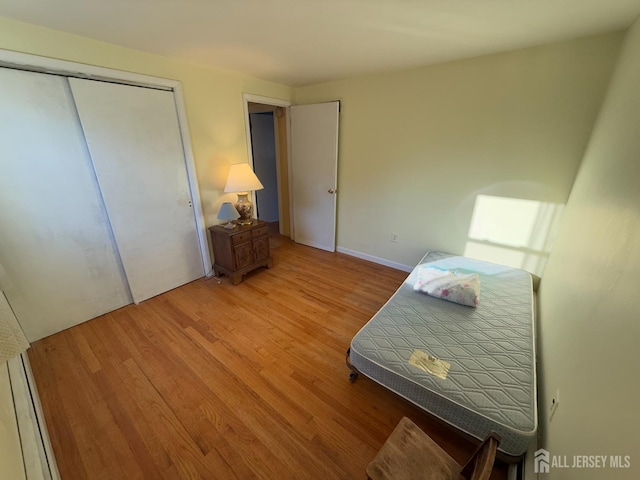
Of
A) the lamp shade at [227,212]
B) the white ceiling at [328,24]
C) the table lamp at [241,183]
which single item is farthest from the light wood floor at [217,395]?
the white ceiling at [328,24]

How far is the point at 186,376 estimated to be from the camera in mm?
1700

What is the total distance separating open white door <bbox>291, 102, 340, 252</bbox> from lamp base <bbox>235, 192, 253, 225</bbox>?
1014 millimetres

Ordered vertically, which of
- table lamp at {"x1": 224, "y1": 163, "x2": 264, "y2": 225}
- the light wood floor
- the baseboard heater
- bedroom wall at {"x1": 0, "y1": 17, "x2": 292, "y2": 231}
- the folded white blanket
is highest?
bedroom wall at {"x1": 0, "y1": 17, "x2": 292, "y2": 231}

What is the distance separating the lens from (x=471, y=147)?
7.81 ft

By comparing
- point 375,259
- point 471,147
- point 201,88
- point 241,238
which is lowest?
point 375,259

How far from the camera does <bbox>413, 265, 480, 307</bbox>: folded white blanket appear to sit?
6.07ft

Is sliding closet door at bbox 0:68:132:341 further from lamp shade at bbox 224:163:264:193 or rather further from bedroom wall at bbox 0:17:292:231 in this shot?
lamp shade at bbox 224:163:264:193

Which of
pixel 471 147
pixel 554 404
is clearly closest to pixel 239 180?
pixel 471 147

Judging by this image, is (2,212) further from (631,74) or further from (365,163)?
(631,74)

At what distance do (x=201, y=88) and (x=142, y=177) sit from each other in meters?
1.10

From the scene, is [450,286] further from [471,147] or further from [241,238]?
[241,238]

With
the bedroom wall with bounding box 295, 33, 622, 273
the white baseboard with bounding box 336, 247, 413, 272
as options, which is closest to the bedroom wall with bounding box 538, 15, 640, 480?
the bedroom wall with bounding box 295, 33, 622, 273

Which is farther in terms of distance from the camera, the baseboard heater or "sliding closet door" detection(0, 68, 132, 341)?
"sliding closet door" detection(0, 68, 132, 341)

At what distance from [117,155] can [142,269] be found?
1.08m
